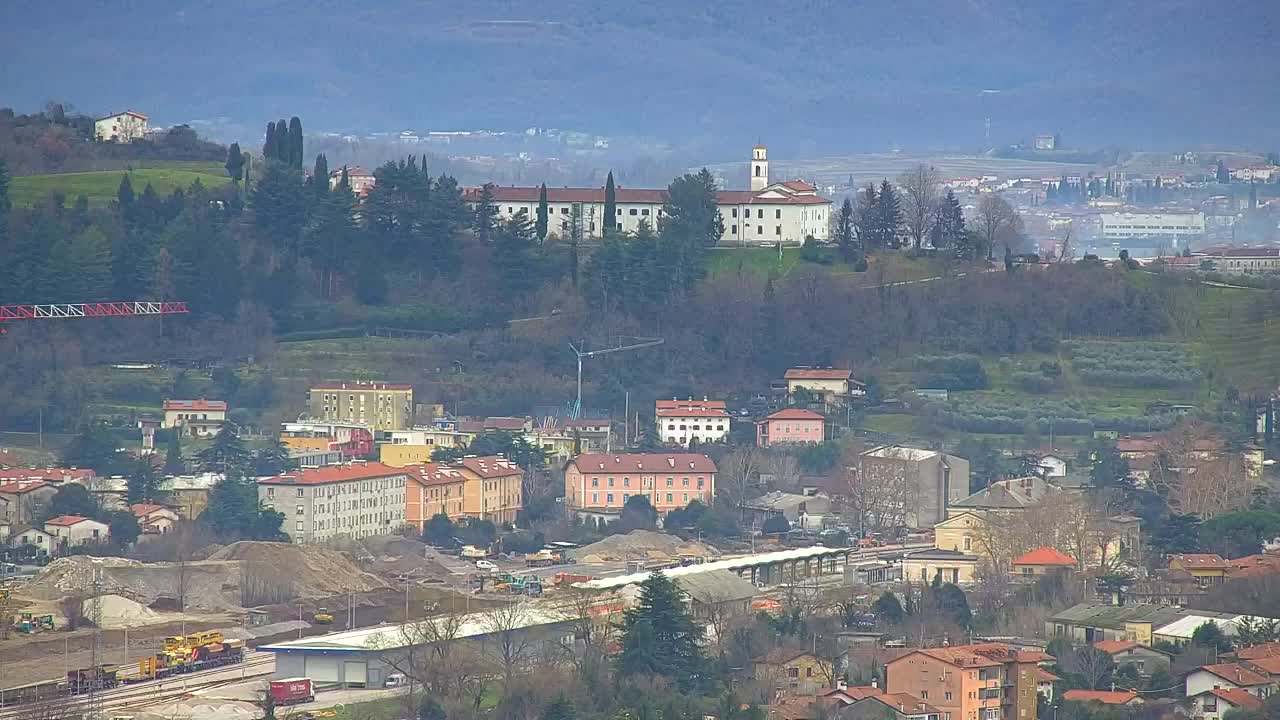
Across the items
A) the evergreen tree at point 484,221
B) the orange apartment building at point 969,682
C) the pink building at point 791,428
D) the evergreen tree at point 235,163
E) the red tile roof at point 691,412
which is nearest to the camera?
the orange apartment building at point 969,682

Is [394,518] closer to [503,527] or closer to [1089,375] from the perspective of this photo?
[503,527]

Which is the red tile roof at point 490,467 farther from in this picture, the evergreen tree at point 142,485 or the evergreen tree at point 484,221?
the evergreen tree at point 484,221

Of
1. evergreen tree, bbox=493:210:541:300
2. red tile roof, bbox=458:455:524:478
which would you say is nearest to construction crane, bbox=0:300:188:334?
evergreen tree, bbox=493:210:541:300

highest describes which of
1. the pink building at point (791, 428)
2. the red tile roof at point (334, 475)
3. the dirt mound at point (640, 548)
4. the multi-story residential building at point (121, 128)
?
the multi-story residential building at point (121, 128)

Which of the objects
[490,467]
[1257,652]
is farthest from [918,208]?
[1257,652]

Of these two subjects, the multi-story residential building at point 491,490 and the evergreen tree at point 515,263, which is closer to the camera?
the multi-story residential building at point 491,490

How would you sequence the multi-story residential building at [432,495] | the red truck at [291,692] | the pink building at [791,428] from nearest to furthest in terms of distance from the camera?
1. the red truck at [291,692]
2. the multi-story residential building at [432,495]
3. the pink building at [791,428]

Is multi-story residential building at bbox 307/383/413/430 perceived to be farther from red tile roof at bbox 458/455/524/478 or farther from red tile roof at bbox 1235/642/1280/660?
red tile roof at bbox 1235/642/1280/660

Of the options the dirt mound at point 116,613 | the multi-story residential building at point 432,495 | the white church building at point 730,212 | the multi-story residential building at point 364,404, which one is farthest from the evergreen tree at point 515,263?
the dirt mound at point 116,613
